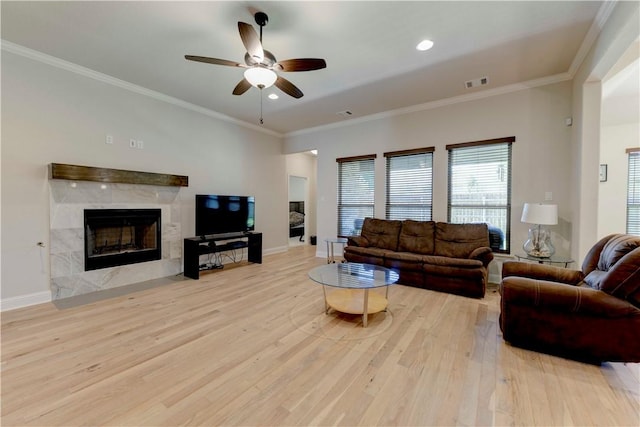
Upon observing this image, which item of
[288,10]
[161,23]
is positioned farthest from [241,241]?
[288,10]

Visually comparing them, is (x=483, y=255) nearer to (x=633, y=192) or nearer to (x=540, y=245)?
(x=540, y=245)

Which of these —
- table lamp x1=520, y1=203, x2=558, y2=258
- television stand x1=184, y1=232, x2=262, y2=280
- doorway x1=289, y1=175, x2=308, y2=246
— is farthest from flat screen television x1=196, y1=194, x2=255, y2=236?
table lamp x1=520, y1=203, x2=558, y2=258

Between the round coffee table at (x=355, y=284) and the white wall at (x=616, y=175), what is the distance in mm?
4741

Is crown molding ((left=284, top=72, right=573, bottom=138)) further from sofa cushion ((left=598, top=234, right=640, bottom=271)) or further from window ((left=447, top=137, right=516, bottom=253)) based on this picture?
sofa cushion ((left=598, top=234, right=640, bottom=271))

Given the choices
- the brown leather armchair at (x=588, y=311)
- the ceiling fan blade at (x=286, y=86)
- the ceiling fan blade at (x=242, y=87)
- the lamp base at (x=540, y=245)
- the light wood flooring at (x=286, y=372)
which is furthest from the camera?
the lamp base at (x=540, y=245)

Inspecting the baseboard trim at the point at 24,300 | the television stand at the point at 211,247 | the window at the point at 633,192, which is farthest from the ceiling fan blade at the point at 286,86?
the window at the point at 633,192

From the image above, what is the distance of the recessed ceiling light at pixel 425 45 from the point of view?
2844mm

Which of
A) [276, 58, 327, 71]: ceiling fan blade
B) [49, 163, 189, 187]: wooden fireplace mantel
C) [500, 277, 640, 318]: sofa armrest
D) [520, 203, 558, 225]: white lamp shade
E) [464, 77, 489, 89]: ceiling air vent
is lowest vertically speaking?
[500, 277, 640, 318]: sofa armrest

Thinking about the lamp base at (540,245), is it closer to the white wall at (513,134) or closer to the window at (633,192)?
the white wall at (513,134)

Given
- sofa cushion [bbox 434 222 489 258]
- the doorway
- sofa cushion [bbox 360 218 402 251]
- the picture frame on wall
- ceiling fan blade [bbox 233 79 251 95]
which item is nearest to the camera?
ceiling fan blade [bbox 233 79 251 95]

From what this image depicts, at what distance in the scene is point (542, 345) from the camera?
6.84 ft

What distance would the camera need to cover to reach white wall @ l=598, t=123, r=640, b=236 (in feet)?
15.3

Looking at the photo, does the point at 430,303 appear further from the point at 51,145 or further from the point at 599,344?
the point at 51,145

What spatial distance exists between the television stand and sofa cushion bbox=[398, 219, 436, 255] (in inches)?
111
